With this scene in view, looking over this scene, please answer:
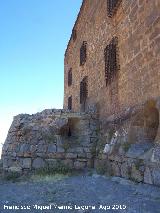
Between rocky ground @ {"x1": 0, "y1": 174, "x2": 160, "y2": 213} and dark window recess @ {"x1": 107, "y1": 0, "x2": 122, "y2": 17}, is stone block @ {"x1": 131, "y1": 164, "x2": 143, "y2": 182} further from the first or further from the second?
dark window recess @ {"x1": 107, "y1": 0, "x2": 122, "y2": 17}

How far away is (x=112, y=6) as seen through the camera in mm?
9094

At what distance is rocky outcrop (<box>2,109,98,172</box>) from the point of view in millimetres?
8766

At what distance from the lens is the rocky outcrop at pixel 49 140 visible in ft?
28.8

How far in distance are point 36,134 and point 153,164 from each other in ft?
15.3

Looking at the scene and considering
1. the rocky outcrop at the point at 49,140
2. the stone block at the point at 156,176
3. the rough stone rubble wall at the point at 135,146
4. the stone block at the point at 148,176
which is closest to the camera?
the stone block at the point at 156,176

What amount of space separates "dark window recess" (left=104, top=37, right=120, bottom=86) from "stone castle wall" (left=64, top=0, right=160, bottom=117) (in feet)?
0.72

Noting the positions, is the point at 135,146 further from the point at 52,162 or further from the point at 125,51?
the point at 52,162

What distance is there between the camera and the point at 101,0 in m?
10.5

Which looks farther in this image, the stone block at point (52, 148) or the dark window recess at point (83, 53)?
the dark window recess at point (83, 53)

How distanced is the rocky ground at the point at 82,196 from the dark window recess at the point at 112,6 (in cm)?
512

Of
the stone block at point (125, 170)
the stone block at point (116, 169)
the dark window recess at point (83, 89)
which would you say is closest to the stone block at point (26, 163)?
the stone block at point (116, 169)

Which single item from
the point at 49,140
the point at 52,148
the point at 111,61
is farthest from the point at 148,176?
the point at 111,61

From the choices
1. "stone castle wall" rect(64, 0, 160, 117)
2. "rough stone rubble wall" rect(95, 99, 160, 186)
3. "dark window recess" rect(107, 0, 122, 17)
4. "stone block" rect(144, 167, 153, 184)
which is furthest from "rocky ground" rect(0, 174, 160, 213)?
"dark window recess" rect(107, 0, 122, 17)

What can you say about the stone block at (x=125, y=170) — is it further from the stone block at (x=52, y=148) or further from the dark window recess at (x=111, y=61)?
the dark window recess at (x=111, y=61)
